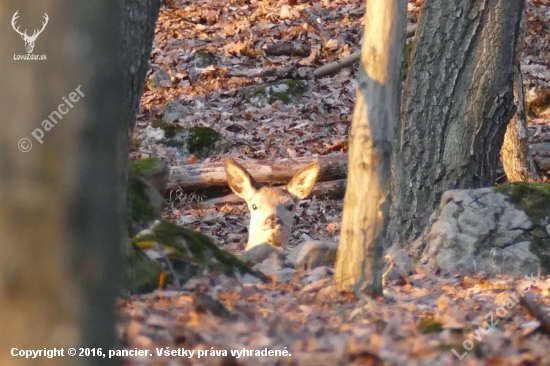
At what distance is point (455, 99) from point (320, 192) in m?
4.14

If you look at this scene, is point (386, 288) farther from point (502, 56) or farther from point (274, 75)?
point (274, 75)

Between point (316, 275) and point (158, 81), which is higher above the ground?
point (158, 81)

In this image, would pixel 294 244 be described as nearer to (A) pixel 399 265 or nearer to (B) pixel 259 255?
(B) pixel 259 255

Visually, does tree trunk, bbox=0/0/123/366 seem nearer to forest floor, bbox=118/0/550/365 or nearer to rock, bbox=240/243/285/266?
forest floor, bbox=118/0/550/365

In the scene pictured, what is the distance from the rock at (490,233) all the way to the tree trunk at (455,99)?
0.70 meters

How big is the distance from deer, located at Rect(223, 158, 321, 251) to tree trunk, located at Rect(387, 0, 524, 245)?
1408 mm

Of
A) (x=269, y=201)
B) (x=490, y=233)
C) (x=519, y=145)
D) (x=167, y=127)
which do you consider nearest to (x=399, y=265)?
(x=490, y=233)

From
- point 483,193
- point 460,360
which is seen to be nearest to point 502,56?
point 483,193

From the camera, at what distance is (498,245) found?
6.90 meters

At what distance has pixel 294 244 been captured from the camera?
416 inches

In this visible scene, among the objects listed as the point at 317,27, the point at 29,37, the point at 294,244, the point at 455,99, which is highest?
the point at 317,27

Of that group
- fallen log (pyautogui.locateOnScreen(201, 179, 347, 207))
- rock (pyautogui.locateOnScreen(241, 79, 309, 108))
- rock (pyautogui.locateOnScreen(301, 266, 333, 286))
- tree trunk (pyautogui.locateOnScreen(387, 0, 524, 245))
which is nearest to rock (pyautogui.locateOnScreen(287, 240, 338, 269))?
rock (pyautogui.locateOnScreen(301, 266, 333, 286))

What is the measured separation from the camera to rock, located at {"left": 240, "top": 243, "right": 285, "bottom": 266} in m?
6.83

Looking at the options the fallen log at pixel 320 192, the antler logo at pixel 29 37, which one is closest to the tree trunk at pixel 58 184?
the antler logo at pixel 29 37
